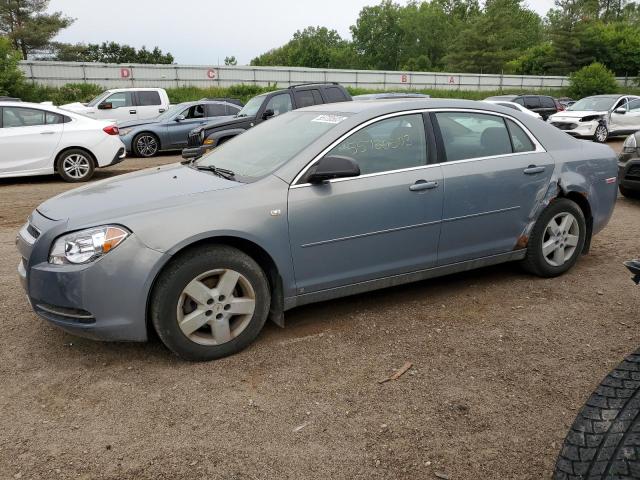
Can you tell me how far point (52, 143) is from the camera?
10.5 metres

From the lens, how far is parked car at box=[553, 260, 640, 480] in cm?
174

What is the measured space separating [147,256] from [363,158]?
1.63m

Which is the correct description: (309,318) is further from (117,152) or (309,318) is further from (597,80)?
(597,80)

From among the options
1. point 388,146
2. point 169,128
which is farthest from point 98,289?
point 169,128

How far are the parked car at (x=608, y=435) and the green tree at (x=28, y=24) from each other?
52.7 metres

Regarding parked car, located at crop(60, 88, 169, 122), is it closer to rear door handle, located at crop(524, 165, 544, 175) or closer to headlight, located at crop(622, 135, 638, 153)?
headlight, located at crop(622, 135, 638, 153)

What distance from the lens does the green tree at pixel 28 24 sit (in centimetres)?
4594

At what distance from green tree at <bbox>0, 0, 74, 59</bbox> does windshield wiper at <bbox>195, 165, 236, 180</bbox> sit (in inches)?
1950

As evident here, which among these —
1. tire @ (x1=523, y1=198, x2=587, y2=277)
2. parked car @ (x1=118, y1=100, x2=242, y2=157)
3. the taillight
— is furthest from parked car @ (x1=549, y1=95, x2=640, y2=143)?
tire @ (x1=523, y1=198, x2=587, y2=277)

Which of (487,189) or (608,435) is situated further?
(487,189)

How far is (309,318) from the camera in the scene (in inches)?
165

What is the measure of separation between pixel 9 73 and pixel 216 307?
26752 mm

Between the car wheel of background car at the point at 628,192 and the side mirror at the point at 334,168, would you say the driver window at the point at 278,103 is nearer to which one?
the car wheel of background car at the point at 628,192

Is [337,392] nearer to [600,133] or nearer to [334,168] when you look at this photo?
[334,168]
